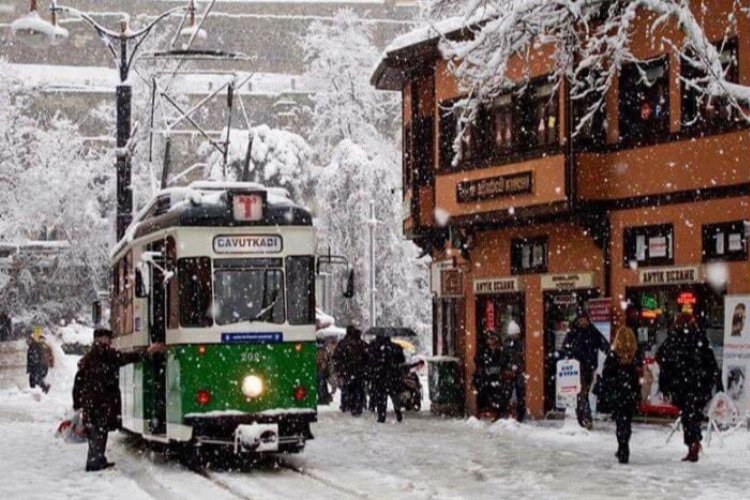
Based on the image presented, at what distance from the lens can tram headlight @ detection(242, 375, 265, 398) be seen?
60.0 feet

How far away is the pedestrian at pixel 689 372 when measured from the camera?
18.2 meters

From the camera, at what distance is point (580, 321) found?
23500 mm

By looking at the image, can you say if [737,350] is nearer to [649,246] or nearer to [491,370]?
[649,246]

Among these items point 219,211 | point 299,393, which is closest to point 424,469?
point 299,393

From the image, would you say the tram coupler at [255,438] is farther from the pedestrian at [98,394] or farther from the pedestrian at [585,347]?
the pedestrian at [585,347]

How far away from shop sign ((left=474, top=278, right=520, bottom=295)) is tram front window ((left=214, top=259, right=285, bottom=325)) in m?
12.1

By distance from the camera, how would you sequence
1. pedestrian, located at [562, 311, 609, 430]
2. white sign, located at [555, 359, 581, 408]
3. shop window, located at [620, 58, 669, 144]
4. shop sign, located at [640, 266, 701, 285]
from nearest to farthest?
white sign, located at [555, 359, 581, 408] < pedestrian, located at [562, 311, 609, 430] < shop sign, located at [640, 266, 701, 285] < shop window, located at [620, 58, 669, 144]

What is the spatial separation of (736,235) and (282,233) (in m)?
9.19

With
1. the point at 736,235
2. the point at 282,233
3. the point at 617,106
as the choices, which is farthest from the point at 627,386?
the point at 617,106

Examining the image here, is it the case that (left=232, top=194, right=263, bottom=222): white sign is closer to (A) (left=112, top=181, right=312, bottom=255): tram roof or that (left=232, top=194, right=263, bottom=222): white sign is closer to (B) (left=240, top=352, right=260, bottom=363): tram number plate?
(A) (left=112, top=181, right=312, bottom=255): tram roof

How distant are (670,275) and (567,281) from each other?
3106 millimetres

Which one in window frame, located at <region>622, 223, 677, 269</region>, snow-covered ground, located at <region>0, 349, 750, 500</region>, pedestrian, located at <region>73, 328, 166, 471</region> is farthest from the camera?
window frame, located at <region>622, 223, 677, 269</region>

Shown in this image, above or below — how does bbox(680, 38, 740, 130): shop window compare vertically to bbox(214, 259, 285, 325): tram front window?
above

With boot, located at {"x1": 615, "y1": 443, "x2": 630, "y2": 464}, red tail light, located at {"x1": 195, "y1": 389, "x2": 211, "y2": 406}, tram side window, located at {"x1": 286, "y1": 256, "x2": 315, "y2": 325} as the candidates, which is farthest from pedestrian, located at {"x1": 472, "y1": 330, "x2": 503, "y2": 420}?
red tail light, located at {"x1": 195, "y1": 389, "x2": 211, "y2": 406}
